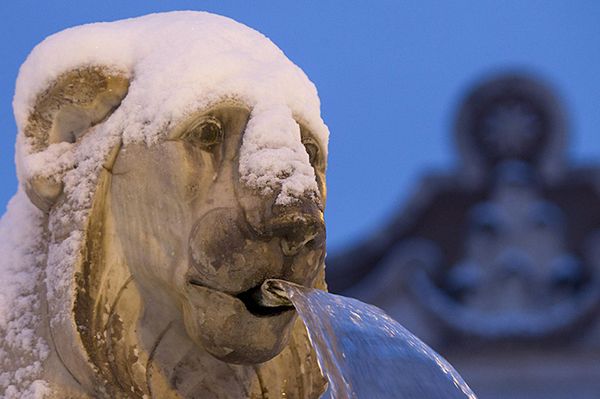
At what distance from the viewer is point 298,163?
1190 millimetres

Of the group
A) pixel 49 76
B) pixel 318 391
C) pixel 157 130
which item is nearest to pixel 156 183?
pixel 157 130

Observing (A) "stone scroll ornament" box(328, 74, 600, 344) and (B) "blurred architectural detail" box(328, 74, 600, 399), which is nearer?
(B) "blurred architectural detail" box(328, 74, 600, 399)

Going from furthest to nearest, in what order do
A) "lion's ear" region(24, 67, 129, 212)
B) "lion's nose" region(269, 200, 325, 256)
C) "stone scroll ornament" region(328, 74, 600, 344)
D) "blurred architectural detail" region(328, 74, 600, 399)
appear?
"stone scroll ornament" region(328, 74, 600, 344)
"blurred architectural detail" region(328, 74, 600, 399)
"lion's ear" region(24, 67, 129, 212)
"lion's nose" region(269, 200, 325, 256)

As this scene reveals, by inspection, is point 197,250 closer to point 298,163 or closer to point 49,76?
point 298,163

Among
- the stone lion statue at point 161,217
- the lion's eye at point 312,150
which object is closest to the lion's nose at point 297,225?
the stone lion statue at point 161,217

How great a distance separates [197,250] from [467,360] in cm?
380

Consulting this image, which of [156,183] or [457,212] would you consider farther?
[457,212]

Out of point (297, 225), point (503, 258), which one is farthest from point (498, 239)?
point (297, 225)

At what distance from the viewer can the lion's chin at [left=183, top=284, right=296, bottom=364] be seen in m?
1.19

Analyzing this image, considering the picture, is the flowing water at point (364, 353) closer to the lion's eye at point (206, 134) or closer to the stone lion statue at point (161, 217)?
the stone lion statue at point (161, 217)

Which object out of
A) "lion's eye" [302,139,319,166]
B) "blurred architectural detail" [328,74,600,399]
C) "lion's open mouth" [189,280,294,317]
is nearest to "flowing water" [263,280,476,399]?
"lion's open mouth" [189,280,294,317]

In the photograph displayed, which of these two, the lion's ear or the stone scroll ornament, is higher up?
the lion's ear

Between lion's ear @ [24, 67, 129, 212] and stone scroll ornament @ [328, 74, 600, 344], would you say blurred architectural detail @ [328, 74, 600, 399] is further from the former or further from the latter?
lion's ear @ [24, 67, 129, 212]

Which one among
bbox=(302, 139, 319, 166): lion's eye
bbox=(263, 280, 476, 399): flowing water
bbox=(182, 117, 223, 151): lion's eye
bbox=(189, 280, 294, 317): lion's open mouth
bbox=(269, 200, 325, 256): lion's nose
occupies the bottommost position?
bbox=(263, 280, 476, 399): flowing water
